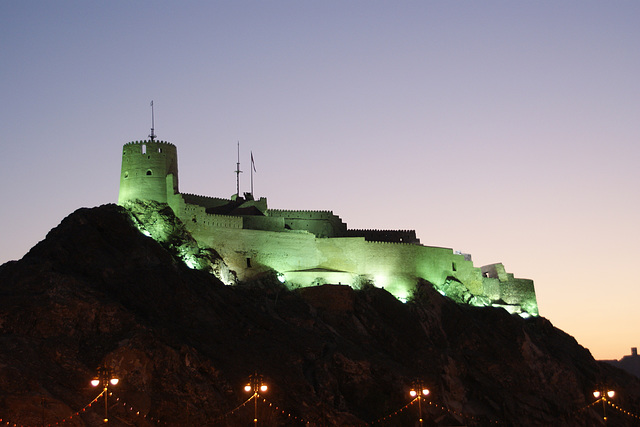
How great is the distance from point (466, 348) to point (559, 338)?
1739cm

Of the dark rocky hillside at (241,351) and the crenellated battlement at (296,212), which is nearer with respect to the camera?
the dark rocky hillside at (241,351)

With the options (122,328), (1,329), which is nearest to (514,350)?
(122,328)

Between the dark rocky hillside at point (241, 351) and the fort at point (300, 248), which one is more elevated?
the fort at point (300, 248)

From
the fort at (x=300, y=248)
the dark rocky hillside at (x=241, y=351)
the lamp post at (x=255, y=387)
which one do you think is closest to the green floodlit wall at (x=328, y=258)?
the fort at (x=300, y=248)

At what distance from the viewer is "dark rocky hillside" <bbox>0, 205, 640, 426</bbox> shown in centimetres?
5622

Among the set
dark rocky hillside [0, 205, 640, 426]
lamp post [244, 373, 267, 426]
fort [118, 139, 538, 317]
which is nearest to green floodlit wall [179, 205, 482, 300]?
fort [118, 139, 538, 317]

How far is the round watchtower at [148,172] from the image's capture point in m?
82.4

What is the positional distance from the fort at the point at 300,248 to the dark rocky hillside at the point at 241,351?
361 cm

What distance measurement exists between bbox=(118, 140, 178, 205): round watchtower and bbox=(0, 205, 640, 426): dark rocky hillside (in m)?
5.88

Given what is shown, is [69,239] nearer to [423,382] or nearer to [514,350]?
[423,382]

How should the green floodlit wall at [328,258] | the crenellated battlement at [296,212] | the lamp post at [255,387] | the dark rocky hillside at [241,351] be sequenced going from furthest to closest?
the crenellated battlement at [296,212] → the green floodlit wall at [328,258] → the dark rocky hillside at [241,351] → the lamp post at [255,387]

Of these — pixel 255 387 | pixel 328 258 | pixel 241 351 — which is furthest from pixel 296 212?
pixel 255 387

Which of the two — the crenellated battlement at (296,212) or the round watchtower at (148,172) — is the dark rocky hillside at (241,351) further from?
the crenellated battlement at (296,212)

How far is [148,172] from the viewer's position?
83.2 meters
